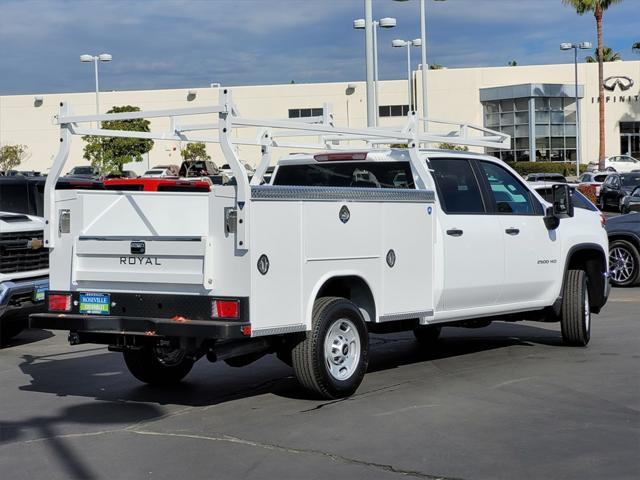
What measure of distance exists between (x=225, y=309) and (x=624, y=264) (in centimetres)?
1113

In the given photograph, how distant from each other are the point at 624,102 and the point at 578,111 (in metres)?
5.35

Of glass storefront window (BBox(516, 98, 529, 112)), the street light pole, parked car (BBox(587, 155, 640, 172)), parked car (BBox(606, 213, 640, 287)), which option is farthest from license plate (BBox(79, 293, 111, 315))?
glass storefront window (BBox(516, 98, 529, 112))

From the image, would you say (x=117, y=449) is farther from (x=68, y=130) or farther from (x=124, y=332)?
(x=68, y=130)

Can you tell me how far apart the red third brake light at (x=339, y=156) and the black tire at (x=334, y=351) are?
2051mm

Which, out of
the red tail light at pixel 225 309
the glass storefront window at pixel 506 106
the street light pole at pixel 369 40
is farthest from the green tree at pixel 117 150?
the red tail light at pixel 225 309

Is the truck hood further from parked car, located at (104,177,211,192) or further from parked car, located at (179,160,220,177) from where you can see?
parked car, located at (104,177,211,192)

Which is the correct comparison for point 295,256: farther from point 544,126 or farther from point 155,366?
point 544,126

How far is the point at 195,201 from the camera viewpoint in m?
8.00

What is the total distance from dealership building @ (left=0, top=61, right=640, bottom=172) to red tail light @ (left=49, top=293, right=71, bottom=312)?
199 feet

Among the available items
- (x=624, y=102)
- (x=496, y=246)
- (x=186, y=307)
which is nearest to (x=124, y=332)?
(x=186, y=307)

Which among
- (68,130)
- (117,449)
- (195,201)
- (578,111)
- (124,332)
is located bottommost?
(117,449)

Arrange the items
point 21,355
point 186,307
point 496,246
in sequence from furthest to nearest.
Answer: point 21,355, point 496,246, point 186,307

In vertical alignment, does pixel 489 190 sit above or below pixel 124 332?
above

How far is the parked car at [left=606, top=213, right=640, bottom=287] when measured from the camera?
650 inches
